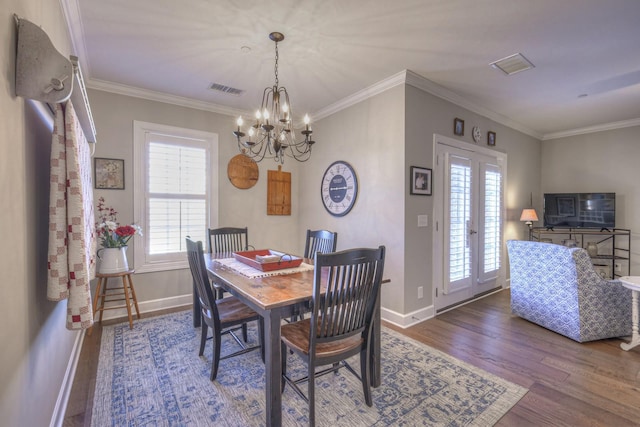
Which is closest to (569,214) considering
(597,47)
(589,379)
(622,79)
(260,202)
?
(622,79)

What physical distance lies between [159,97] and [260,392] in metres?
3.40

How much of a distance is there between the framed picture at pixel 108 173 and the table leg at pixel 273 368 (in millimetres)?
2774

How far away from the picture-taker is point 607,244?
482 centimetres

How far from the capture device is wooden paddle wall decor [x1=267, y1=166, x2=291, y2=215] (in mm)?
4434

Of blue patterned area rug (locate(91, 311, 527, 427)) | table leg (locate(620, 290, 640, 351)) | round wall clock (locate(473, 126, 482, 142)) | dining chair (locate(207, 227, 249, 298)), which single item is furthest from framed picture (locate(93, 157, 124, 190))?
table leg (locate(620, 290, 640, 351))

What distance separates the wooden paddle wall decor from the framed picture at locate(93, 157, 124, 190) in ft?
6.04

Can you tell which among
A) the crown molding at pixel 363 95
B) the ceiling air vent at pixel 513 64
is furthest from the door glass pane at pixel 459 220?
the crown molding at pixel 363 95

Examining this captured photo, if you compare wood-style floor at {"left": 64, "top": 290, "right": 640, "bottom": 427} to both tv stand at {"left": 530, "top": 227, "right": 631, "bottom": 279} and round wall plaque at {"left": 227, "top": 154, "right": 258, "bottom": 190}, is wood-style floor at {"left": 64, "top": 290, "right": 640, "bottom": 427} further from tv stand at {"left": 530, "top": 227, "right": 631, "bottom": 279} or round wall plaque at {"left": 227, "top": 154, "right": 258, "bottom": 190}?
tv stand at {"left": 530, "top": 227, "right": 631, "bottom": 279}

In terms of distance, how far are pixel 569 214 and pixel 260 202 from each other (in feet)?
16.6

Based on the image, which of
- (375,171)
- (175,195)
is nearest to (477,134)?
(375,171)

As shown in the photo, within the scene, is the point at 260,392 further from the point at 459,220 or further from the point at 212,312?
the point at 459,220

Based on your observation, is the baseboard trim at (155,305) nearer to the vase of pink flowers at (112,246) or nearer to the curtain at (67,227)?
the vase of pink flowers at (112,246)

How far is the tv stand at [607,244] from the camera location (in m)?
4.59

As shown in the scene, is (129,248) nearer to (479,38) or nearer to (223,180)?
(223,180)
